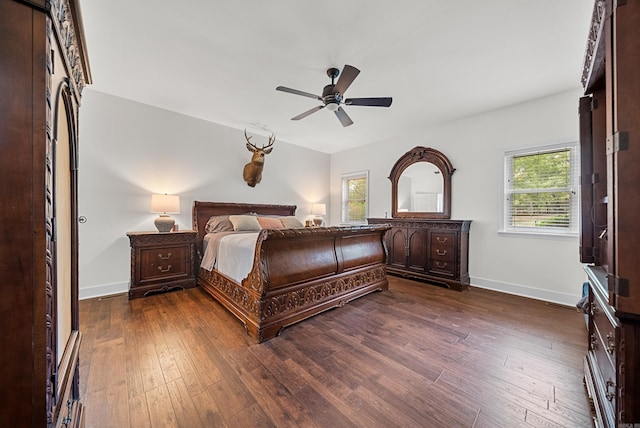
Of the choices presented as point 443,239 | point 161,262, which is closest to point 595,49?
point 443,239

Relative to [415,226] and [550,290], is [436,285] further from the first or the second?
[550,290]

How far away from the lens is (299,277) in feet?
8.30

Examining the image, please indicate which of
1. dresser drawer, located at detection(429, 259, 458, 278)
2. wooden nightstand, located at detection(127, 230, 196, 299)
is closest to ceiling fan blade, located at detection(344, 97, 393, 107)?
dresser drawer, located at detection(429, 259, 458, 278)

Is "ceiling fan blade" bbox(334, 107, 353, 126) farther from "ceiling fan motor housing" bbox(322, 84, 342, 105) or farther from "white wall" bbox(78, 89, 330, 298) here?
"white wall" bbox(78, 89, 330, 298)

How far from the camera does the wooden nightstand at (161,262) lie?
321 centimetres

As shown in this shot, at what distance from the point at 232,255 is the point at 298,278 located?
874mm

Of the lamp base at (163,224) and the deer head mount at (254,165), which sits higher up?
the deer head mount at (254,165)

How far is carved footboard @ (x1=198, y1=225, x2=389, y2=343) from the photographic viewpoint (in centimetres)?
227

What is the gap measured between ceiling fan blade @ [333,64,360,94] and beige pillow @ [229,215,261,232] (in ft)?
8.09

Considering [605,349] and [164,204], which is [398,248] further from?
[164,204]

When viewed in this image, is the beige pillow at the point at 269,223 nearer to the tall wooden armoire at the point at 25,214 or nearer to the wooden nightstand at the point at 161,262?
the wooden nightstand at the point at 161,262

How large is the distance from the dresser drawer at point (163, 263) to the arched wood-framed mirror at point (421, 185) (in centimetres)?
385

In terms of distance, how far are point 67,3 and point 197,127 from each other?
3.46 meters

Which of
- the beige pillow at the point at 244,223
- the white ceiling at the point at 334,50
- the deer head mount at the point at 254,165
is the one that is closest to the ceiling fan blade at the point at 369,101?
the white ceiling at the point at 334,50
